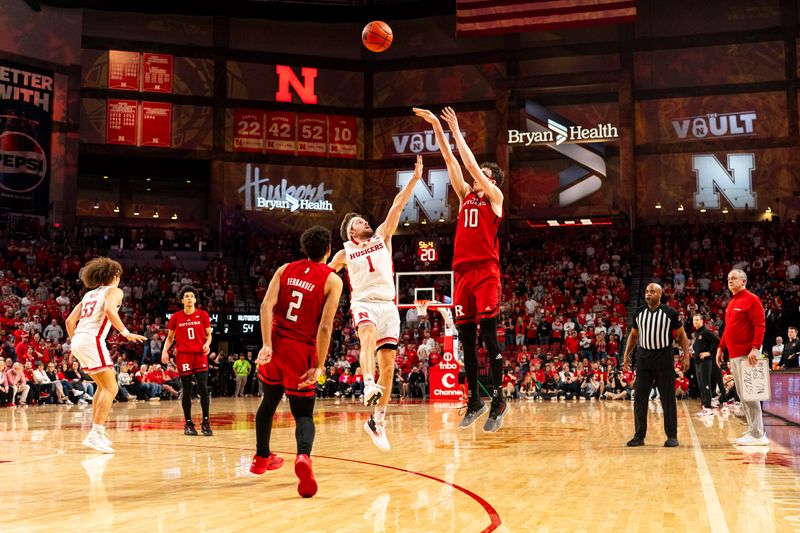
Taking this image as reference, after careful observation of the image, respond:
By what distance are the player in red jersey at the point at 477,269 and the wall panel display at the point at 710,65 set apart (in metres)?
28.8

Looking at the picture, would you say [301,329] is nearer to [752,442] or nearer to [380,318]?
[380,318]

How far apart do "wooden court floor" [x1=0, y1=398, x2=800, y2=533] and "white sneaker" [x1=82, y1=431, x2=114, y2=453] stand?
0.14m

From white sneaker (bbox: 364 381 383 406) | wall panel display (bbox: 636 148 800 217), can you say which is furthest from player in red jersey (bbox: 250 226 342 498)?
wall panel display (bbox: 636 148 800 217)

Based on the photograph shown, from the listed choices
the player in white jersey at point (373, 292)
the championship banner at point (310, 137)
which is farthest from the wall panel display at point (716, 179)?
the player in white jersey at point (373, 292)

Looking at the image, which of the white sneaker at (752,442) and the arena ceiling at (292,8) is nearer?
the white sneaker at (752,442)

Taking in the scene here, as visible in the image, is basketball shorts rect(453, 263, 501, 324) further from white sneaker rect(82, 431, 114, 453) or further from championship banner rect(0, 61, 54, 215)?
championship banner rect(0, 61, 54, 215)

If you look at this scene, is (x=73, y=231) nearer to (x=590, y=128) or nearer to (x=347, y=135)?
(x=347, y=135)

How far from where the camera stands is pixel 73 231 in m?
32.3

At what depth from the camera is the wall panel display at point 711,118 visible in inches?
1292

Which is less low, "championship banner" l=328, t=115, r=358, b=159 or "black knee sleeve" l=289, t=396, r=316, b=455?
"championship banner" l=328, t=115, r=358, b=159

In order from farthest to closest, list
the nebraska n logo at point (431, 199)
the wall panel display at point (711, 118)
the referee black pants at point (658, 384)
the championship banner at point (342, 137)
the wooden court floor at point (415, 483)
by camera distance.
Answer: the championship banner at point (342, 137)
the nebraska n logo at point (431, 199)
the wall panel display at point (711, 118)
the referee black pants at point (658, 384)
the wooden court floor at point (415, 483)

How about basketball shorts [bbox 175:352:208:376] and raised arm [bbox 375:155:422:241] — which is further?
basketball shorts [bbox 175:352:208:376]

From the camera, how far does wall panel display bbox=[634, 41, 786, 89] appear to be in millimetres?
33031

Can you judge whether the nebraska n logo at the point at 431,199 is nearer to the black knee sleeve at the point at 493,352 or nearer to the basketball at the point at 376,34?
the basketball at the point at 376,34
